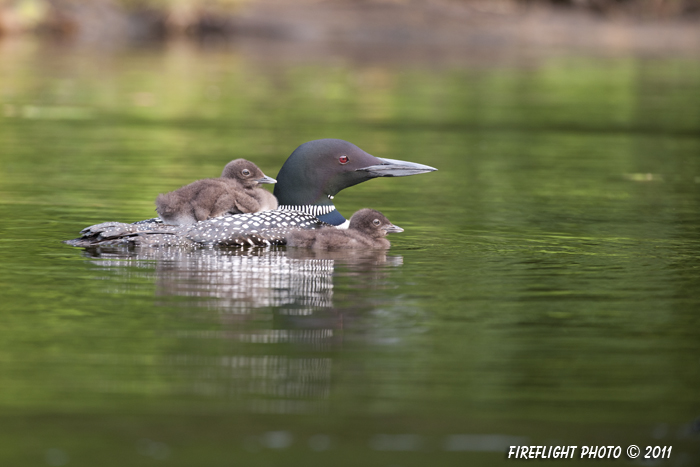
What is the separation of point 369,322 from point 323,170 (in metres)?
2.70

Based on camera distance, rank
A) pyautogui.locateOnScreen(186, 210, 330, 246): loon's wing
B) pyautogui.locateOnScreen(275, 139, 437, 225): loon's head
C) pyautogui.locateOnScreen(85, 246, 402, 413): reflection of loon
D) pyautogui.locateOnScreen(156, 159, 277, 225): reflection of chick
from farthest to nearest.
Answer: pyautogui.locateOnScreen(275, 139, 437, 225): loon's head < pyautogui.locateOnScreen(156, 159, 277, 225): reflection of chick < pyautogui.locateOnScreen(186, 210, 330, 246): loon's wing < pyautogui.locateOnScreen(85, 246, 402, 413): reflection of loon

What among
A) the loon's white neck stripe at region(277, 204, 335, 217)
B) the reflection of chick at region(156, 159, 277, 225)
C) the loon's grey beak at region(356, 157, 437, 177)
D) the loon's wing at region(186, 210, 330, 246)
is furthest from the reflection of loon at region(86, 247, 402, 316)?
the loon's grey beak at region(356, 157, 437, 177)

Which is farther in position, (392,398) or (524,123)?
(524,123)

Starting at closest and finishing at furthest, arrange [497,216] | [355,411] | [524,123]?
[355,411] < [497,216] < [524,123]

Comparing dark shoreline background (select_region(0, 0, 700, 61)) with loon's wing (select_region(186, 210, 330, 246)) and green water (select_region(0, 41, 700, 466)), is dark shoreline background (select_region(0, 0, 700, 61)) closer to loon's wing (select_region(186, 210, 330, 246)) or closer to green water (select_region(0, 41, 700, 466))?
green water (select_region(0, 41, 700, 466))

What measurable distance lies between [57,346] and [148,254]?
2294 millimetres

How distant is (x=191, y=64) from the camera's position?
2941 centimetres

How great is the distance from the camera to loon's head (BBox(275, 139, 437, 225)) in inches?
322

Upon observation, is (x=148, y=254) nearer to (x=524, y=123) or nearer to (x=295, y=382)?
(x=295, y=382)

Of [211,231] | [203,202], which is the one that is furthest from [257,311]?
[203,202]

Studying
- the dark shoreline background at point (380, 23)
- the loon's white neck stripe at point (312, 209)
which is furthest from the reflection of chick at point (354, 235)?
the dark shoreline background at point (380, 23)

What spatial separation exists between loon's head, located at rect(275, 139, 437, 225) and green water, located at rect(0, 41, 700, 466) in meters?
0.49

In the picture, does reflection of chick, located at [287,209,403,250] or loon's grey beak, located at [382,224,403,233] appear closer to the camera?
reflection of chick, located at [287,209,403,250]

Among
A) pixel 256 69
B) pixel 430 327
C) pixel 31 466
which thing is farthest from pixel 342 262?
pixel 256 69
